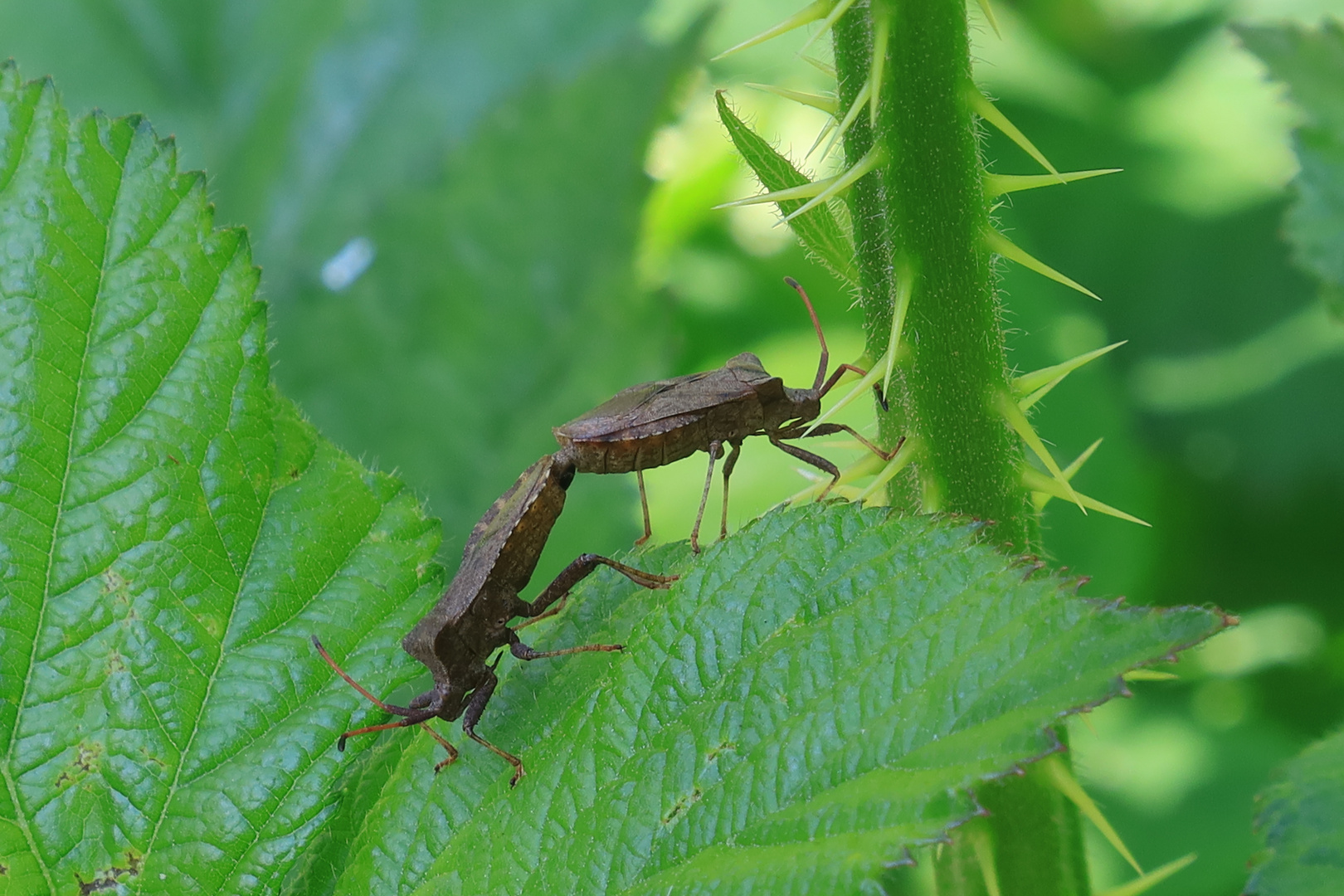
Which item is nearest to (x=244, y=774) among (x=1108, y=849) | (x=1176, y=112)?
(x=1108, y=849)

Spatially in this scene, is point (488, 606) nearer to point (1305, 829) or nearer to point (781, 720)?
point (781, 720)

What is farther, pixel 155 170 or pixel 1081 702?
pixel 155 170

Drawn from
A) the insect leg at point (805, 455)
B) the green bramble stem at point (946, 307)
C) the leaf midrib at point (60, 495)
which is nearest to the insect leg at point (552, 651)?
the green bramble stem at point (946, 307)

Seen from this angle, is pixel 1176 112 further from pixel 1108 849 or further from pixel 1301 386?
pixel 1108 849

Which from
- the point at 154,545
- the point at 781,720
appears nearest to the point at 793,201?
the point at 781,720

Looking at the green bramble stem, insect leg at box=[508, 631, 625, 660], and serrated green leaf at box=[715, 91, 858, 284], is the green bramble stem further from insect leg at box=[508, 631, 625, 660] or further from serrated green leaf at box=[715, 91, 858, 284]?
insect leg at box=[508, 631, 625, 660]

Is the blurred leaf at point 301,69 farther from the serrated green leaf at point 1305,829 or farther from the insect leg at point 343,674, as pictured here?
the serrated green leaf at point 1305,829

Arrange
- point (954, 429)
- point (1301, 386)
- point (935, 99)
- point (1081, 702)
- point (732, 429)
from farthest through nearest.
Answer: point (1301, 386) → point (732, 429) → point (954, 429) → point (935, 99) → point (1081, 702)
